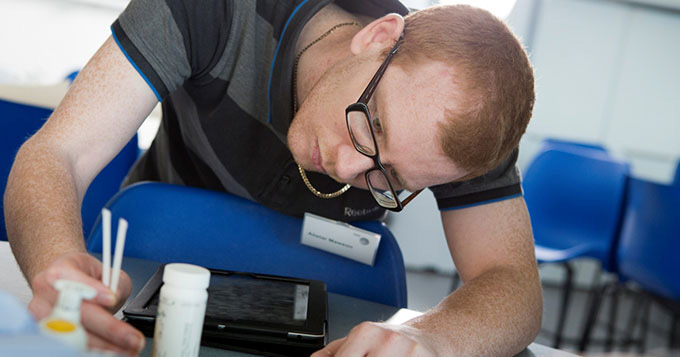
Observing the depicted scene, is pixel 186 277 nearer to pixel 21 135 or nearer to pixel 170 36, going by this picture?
pixel 170 36

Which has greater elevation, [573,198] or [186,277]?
[186,277]

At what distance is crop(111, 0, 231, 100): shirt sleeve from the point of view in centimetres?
95

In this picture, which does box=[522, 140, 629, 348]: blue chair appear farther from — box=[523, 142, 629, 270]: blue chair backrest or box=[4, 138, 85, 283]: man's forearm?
box=[4, 138, 85, 283]: man's forearm

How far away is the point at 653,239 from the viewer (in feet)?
8.83

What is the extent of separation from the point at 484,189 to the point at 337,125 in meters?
0.35

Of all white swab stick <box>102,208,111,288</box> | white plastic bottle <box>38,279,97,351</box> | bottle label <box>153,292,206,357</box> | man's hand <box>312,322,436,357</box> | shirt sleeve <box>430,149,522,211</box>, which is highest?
white swab stick <box>102,208,111,288</box>

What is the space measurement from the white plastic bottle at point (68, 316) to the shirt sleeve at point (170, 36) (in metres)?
0.58

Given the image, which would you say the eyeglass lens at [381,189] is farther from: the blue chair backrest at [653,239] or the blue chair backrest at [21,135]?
the blue chair backrest at [653,239]

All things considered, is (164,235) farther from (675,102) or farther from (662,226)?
(675,102)

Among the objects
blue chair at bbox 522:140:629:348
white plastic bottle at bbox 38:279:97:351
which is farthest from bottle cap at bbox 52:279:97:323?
blue chair at bbox 522:140:629:348

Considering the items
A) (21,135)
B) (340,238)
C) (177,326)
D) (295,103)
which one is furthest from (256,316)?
(21,135)

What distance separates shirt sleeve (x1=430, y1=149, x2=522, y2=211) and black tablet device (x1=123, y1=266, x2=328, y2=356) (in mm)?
380

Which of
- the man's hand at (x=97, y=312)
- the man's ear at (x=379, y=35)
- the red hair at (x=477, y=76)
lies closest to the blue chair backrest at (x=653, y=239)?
the red hair at (x=477, y=76)

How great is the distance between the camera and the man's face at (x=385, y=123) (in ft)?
2.91
